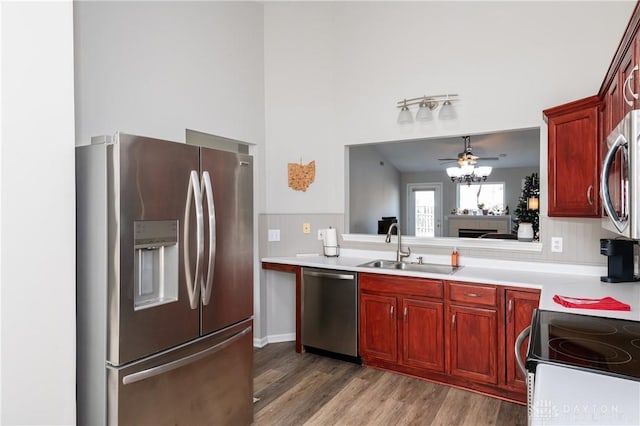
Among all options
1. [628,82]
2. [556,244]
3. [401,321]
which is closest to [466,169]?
[556,244]

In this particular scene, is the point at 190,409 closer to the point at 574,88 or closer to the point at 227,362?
the point at 227,362

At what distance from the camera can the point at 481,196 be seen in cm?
862

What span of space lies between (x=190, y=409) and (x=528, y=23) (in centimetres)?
359

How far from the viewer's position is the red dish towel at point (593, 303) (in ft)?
6.40

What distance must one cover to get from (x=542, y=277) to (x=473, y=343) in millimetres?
701

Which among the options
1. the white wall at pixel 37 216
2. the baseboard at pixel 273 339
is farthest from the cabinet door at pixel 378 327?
the white wall at pixel 37 216

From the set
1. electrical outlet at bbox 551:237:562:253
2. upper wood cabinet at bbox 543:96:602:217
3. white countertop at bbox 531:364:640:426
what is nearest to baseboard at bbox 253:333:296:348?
electrical outlet at bbox 551:237:562:253

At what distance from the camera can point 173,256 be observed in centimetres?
193

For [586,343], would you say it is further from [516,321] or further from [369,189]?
[369,189]

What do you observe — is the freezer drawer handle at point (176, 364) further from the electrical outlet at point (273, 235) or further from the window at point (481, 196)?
the window at point (481, 196)

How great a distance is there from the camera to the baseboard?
3846 mm

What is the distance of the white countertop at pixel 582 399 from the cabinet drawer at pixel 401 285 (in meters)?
1.73

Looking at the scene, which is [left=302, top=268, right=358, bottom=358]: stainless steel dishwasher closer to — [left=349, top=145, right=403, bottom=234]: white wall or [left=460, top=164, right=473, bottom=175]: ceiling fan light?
[left=349, top=145, right=403, bottom=234]: white wall

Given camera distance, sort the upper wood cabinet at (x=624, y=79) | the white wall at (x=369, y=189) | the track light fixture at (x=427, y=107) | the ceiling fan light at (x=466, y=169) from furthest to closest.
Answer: the white wall at (x=369, y=189), the ceiling fan light at (x=466, y=169), the track light fixture at (x=427, y=107), the upper wood cabinet at (x=624, y=79)
